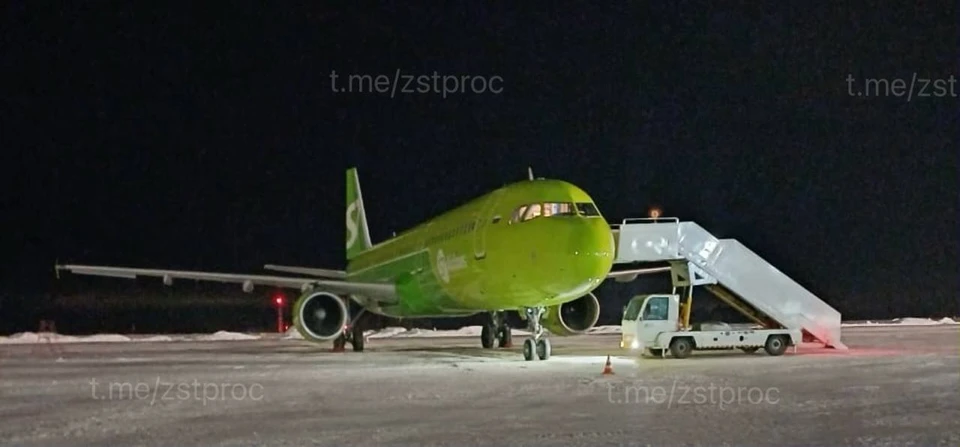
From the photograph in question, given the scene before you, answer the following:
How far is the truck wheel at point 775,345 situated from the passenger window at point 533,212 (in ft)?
20.4

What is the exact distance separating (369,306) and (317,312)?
10.7ft

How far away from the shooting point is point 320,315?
92.6 feet

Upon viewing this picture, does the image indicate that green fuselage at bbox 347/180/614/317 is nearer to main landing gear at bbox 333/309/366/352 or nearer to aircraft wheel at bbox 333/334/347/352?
→ main landing gear at bbox 333/309/366/352

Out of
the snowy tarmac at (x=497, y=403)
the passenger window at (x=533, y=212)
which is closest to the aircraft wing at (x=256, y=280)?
the snowy tarmac at (x=497, y=403)

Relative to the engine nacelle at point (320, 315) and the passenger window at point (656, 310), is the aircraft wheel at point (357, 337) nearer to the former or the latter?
the engine nacelle at point (320, 315)

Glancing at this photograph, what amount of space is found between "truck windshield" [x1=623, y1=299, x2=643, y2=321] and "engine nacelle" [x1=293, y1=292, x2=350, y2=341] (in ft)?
25.4

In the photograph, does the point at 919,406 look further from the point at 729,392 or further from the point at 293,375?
the point at 293,375

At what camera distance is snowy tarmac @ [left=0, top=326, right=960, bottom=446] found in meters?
10.6

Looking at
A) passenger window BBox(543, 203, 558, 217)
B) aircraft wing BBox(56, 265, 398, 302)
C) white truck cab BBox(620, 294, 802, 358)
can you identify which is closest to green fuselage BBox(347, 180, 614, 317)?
passenger window BBox(543, 203, 558, 217)

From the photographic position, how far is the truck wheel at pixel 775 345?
2394 centimetres

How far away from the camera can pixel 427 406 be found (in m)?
13.3

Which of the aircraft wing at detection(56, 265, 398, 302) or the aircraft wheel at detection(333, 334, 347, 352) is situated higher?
the aircraft wing at detection(56, 265, 398, 302)

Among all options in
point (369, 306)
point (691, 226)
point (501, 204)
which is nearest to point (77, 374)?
point (501, 204)

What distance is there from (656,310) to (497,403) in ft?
36.3
